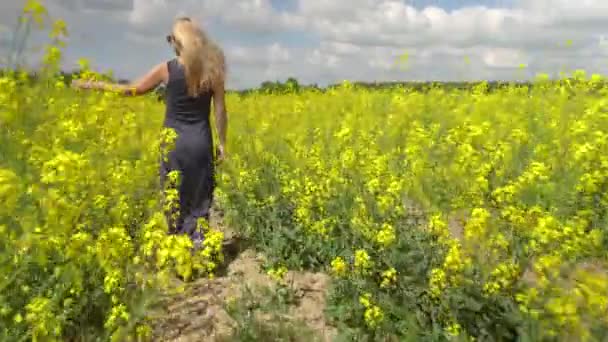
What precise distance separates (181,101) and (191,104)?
7cm

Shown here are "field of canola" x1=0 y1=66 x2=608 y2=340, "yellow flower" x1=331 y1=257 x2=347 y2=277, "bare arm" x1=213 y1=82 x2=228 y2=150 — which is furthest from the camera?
"bare arm" x1=213 y1=82 x2=228 y2=150

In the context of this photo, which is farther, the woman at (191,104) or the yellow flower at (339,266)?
the woman at (191,104)

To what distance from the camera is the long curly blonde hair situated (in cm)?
429

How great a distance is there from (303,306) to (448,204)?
3.75 feet

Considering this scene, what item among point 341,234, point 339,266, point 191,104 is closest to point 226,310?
point 339,266

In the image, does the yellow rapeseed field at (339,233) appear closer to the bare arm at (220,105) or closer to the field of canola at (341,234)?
the field of canola at (341,234)

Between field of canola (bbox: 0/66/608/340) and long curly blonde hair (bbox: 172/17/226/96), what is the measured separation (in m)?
0.52

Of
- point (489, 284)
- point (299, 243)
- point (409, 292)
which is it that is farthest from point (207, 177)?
point (489, 284)

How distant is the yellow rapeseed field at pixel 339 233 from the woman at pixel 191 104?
1.10ft

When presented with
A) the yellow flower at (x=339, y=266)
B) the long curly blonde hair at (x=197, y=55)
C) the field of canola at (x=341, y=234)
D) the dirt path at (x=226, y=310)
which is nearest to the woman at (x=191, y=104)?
the long curly blonde hair at (x=197, y=55)

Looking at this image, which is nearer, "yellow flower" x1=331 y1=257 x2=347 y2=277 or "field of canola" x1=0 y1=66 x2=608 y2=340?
"field of canola" x1=0 y1=66 x2=608 y2=340

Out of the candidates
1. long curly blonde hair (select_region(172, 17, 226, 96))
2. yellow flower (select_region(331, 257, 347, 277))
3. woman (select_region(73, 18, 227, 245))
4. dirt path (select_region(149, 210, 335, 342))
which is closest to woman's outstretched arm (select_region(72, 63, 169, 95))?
woman (select_region(73, 18, 227, 245))

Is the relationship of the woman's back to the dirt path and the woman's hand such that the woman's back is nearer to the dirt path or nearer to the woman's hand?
the woman's hand

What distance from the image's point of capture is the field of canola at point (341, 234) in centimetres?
255
